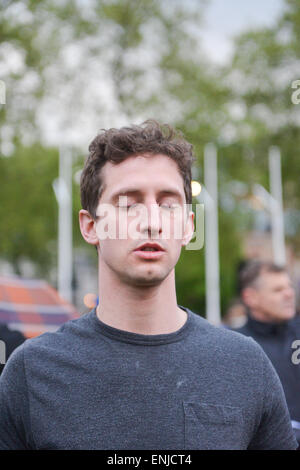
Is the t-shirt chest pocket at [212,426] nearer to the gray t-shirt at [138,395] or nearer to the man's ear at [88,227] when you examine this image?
the gray t-shirt at [138,395]

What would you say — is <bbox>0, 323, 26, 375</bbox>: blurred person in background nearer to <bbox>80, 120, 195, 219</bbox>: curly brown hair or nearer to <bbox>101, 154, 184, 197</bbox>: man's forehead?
<bbox>80, 120, 195, 219</bbox>: curly brown hair

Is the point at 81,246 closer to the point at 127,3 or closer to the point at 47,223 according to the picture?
the point at 47,223

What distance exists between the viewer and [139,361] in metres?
1.94

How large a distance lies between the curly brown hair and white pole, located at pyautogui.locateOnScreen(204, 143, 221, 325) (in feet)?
60.6

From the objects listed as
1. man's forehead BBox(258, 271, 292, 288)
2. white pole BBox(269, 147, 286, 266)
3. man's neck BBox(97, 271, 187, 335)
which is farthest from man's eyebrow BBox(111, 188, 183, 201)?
white pole BBox(269, 147, 286, 266)

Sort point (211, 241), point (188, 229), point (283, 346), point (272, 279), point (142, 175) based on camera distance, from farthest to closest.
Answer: point (211, 241) → point (272, 279) → point (283, 346) → point (188, 229) → point (142, 175)

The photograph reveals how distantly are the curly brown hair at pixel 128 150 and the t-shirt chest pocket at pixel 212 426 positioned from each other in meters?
0.71

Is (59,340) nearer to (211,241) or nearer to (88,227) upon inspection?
(88,227)

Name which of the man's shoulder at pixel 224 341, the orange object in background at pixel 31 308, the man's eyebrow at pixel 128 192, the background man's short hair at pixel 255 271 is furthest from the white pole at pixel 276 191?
the man's eyebrow at pixel 128 192

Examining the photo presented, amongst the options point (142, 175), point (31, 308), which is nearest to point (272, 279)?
point (31, 308)

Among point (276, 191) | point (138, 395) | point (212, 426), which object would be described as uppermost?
point (276, 191)

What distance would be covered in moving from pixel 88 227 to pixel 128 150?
312mm

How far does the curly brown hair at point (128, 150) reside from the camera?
206cm

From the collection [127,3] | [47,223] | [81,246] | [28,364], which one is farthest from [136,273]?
[81,246]
